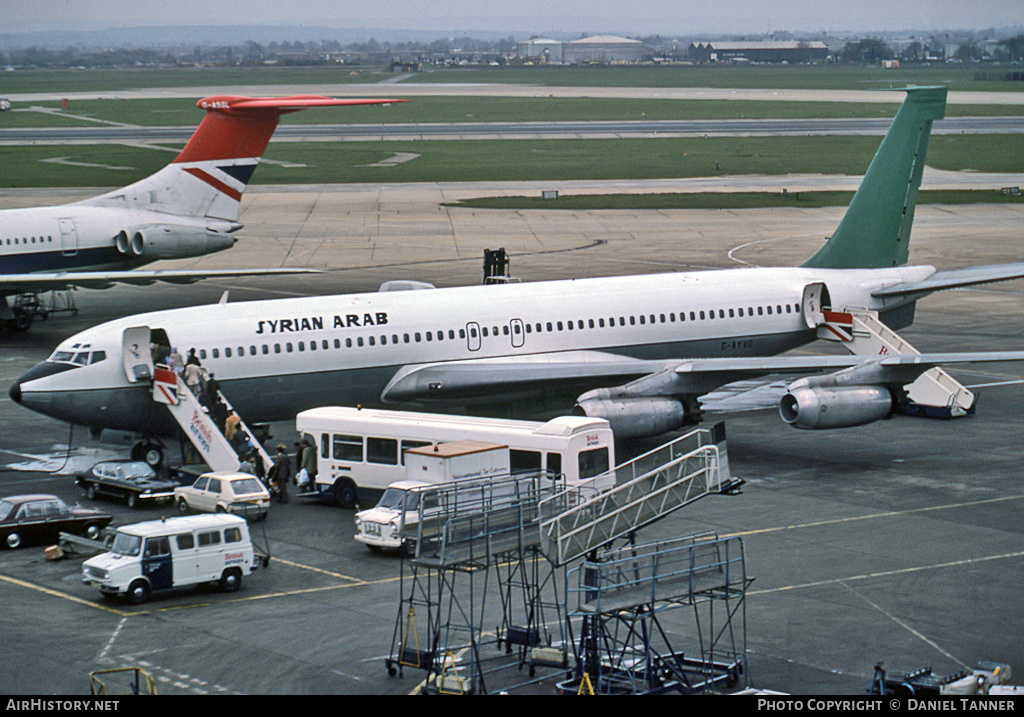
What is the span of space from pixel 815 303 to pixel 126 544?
2797 cm

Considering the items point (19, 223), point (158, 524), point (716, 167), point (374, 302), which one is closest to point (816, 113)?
point (716, 167)

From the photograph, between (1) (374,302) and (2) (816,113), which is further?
(2) (816,113)

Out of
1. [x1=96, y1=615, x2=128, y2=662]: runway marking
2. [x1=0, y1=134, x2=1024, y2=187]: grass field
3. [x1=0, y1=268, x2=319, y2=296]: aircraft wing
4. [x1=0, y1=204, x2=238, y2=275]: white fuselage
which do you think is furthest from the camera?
[x1=0, y1=134, x2=1024, y2=187]: grass field

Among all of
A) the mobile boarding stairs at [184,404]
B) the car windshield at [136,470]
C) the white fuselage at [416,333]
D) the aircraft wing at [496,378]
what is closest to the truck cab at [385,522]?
the mobile boarding stairs at [184,404]

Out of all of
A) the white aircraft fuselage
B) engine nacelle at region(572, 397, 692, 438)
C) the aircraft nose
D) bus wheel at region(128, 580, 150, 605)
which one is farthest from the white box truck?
the aircraft nose

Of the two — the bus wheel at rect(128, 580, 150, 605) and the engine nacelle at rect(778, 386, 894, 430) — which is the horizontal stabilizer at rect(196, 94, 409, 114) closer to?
the engine nacelle at rect(778, 386, 894, 430)

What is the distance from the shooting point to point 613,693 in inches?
898

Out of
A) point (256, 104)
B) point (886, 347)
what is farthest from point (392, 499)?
point (256, 104)

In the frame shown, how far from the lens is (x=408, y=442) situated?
35.4 metres

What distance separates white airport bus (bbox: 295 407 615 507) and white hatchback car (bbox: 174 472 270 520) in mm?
2355

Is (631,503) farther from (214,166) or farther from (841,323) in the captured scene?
(214,166)

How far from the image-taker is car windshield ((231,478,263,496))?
113 feet
